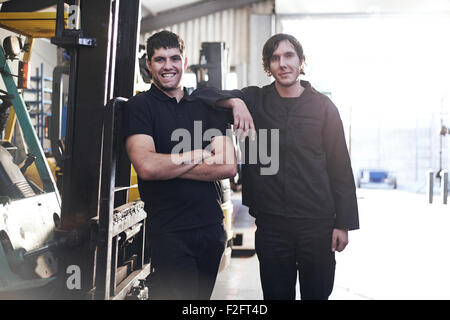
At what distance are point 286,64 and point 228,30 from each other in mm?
12823

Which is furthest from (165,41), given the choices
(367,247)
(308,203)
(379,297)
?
(367,247)

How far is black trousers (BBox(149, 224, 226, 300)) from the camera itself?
2.02m

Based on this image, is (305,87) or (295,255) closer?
(295,255)

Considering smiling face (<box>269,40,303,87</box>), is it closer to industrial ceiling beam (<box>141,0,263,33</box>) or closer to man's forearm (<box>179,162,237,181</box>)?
man's forearm (<box>179,162,237,181</box>)

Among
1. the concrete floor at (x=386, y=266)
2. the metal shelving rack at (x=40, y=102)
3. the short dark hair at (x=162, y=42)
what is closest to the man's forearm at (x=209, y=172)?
the short dark hair at (x=162, y=42)

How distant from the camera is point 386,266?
5.38 meters

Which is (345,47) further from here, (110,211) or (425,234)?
(110,211)

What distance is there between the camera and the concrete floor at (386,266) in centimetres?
436

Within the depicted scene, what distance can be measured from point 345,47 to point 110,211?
46.0 ft

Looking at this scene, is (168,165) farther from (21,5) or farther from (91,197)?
(21,5)

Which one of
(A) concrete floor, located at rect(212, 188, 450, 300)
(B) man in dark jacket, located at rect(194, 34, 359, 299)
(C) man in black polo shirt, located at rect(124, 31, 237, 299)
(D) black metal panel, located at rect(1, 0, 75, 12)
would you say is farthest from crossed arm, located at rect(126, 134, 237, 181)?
(D) black metal panel, located at rect(1, 0, 75, 12)

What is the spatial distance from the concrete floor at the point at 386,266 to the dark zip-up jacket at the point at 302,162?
7.33 feet

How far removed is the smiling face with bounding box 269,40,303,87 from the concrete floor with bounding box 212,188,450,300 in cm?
255

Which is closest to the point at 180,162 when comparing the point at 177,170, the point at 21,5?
the point at 177,170
